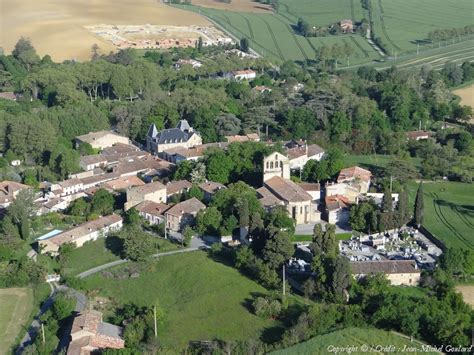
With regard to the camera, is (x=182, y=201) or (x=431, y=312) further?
(x=182, y=201)

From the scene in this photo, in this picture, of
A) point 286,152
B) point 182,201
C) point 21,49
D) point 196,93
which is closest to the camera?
point 182,201

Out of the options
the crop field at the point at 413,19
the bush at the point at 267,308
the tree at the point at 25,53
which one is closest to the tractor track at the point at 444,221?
the bush at the point at 267,308

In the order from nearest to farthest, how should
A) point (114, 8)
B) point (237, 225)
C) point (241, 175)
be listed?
point (237, 225) < point (241, 175) < point (114, 8)

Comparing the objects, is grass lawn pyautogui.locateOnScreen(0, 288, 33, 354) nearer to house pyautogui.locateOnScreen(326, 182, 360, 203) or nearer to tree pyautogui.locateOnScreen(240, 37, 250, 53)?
house pyautogui.locateOnScreen(326, 182, 360, 203)

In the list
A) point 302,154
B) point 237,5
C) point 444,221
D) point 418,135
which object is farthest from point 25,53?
point 444,221

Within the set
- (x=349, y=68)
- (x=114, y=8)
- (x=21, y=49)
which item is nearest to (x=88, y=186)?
(x=21, y=49)

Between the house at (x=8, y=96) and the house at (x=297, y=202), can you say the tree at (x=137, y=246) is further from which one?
the house at (x=8, y=96)

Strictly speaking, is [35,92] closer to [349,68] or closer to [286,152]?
[286,152]
